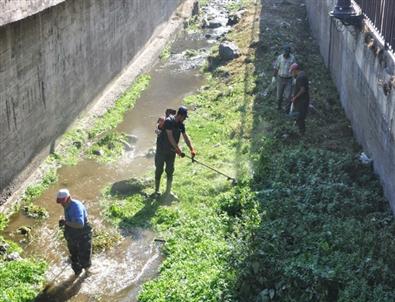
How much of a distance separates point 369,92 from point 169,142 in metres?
4.33

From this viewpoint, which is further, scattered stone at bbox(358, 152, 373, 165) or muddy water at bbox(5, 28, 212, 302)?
scattered stone at bbox(358, 152, 373, 165)

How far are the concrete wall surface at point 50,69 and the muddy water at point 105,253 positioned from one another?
3.62ft

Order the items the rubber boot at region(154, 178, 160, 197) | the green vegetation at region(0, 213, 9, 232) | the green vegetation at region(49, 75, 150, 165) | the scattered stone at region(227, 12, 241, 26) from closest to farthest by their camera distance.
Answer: the green vegetation at region(0, 213, 9, 232) → the rubber boot at region(154, 178, 160, 197) → the green vegetation at region(49, 75, 150, 165) → the scattered stone at region(227, 12, 241, 26)

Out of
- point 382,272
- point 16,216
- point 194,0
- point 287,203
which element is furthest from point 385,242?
point 194,0

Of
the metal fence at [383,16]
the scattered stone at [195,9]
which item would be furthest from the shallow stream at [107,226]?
the scattered stone at [195,9]

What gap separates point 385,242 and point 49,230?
6.08 meters

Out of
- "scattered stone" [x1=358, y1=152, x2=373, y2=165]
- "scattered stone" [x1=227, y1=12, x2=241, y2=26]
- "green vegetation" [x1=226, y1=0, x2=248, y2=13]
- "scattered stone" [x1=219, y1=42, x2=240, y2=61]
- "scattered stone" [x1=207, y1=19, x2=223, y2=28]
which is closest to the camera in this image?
"scattered stone" [x1=358, y1=152, x2=373, y2=165]

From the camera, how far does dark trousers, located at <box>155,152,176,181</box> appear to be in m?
11.9

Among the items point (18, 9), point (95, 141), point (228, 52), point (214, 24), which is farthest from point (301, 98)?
point (214, 24)

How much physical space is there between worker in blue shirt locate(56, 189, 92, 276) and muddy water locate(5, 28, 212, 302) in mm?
310

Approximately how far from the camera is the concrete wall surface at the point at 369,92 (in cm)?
1038

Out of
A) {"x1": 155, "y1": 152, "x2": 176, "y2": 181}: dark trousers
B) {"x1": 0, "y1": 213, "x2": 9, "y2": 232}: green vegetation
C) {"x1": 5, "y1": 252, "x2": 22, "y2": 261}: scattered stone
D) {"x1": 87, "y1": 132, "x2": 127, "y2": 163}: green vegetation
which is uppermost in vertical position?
{"x1": 155, "y1": 152, "x2": 176, "y2": 181}: dark trousers

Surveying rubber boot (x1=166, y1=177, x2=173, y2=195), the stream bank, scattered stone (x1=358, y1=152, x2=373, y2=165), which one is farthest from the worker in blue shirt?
scattered stone (x1=358, y1=152, x2=373, y2=165)

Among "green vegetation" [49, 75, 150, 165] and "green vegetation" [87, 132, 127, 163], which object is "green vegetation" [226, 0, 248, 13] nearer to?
"green vegetation" [49, 75, 150, 165]
